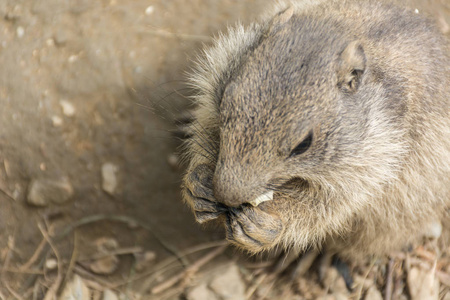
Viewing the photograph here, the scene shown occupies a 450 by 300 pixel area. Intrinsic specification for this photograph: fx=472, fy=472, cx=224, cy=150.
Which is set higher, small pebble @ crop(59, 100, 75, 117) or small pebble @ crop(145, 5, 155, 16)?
small pebble @ crop(145, 5, 155, 16)

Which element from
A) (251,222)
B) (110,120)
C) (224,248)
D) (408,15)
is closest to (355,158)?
(251,222)

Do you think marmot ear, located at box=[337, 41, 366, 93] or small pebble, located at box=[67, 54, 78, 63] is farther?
small pebble, located at box=[67, 54, 78, 63]

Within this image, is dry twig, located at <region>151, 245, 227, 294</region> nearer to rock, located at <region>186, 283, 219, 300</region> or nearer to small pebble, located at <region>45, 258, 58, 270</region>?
rock, located at <region>186, 283, 219, 300</region>

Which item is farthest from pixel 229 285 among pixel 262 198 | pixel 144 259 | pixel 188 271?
pixel 262 198

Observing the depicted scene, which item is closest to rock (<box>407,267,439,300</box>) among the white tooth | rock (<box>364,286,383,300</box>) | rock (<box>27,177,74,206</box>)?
rock (<box>364,286,383,300</box>)

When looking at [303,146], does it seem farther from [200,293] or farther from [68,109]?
[68,109]
